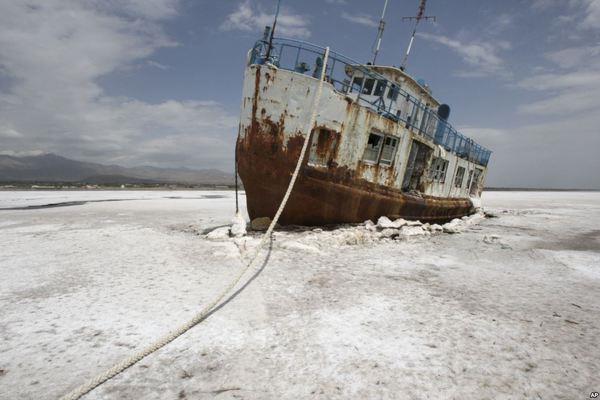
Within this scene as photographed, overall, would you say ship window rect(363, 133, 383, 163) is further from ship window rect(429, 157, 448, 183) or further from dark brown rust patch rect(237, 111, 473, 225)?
ship window rect(429, 157, 448, 183)

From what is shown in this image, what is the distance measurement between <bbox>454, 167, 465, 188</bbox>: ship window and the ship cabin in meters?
1.15

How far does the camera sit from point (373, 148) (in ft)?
29.1

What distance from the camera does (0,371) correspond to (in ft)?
8.17

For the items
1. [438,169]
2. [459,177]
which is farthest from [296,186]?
[459,177]

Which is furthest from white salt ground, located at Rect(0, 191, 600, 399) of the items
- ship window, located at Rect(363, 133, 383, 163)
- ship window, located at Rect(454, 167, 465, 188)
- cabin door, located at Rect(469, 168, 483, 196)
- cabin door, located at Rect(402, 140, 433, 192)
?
cabin door, located at Rect(469, 168, 483, 196)

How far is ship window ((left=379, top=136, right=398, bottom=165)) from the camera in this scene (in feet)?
30.0

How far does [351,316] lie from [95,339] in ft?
8.24

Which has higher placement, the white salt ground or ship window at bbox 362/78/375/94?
ship window at bbox 362/78/375/94

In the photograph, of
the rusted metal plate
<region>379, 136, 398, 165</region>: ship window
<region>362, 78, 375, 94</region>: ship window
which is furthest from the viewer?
<region>362, 78, 375, 94</region>: ship window

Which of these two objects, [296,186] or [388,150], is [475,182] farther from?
[296,186]

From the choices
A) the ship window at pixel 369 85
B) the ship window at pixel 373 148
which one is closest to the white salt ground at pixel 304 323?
the ship window at pixel 373 148

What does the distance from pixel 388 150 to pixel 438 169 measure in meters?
4.69

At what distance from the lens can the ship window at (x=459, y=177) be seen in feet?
49.3

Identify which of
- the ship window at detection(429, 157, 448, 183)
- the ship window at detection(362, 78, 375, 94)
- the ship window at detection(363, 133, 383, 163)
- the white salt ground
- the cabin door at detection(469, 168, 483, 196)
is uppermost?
the ship window at detection(362, 78, 375, 94)
